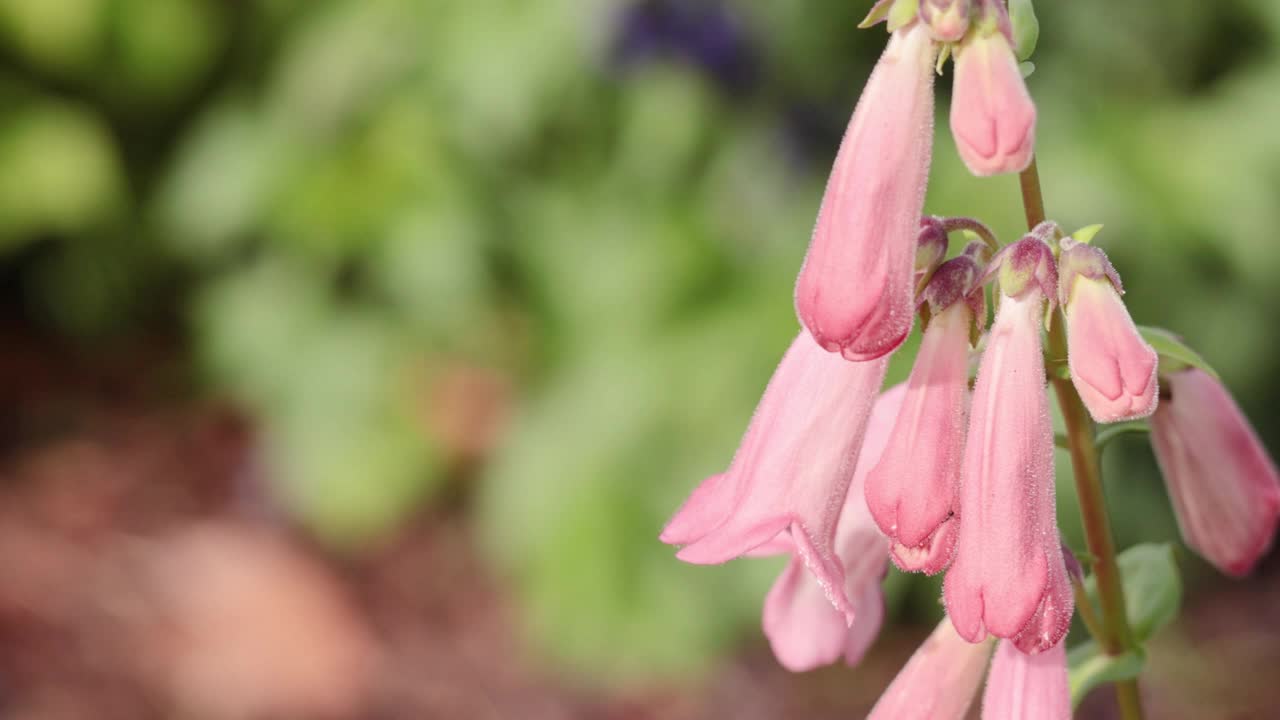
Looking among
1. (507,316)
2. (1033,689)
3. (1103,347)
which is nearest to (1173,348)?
(1103,347)

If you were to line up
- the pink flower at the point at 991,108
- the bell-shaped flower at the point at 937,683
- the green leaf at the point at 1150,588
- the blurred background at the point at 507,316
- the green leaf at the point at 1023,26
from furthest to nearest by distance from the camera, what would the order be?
1. the blurred background at the point at 507,316
2. the green leaf at the point at 1150,588
3. the bell-shaped flower at the point at 937,683
4. the green leaf at the point at 1023,26
5. the pink flower at the point at 991,108

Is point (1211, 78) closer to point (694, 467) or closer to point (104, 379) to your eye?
point (694, 467)

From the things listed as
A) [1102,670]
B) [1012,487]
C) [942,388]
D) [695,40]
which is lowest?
[1102,670]

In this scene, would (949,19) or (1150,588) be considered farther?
(1150,588)

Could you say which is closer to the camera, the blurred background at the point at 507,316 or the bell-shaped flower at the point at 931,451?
the bell-shaped flower at the point at 931,451

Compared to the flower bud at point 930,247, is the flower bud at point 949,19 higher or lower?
higher

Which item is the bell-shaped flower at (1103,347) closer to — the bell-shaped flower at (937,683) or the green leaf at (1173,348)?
the green leaf at (1173,348)

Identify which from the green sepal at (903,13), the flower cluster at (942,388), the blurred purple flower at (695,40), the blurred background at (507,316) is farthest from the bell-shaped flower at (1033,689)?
the blurred purple flower at (695,40)

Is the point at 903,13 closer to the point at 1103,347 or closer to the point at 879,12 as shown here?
the point at 879,12
